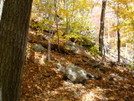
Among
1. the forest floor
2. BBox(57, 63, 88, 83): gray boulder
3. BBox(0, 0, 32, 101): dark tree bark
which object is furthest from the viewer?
BBox(57, 63, 88, 83): gray boulder

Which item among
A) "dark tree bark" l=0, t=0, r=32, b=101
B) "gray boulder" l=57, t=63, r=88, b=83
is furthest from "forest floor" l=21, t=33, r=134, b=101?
"dark tree bark" l=0, t=0, r=32, b=101

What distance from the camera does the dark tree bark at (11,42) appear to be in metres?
1.87

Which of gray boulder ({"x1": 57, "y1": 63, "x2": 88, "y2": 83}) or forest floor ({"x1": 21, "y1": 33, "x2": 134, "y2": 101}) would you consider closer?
forest floor ({"x1": 21, "y1": 33, "x2": 134, "y2": 101})

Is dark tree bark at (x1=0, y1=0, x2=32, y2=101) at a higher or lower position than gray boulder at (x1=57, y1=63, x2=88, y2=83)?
higher

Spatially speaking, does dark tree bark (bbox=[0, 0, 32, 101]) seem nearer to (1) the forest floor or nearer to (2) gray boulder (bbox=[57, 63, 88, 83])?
(1) the forest floor

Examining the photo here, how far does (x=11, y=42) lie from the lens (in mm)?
1877

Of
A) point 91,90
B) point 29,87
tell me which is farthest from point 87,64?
point 29,87

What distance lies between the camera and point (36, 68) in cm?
686

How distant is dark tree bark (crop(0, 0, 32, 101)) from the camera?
187 centimetres

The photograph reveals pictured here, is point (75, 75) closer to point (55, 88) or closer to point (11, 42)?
point (55, 88)

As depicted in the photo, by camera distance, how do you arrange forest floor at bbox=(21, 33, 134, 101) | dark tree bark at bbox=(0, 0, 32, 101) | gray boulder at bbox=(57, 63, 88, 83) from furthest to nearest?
1. gray boulder at bbox=(57, 63, 88, 83)
2. forest floor at bbox=(21, 33, 134, 101)
3. dark tree bark at bbox=(0, 0, 32, 101)

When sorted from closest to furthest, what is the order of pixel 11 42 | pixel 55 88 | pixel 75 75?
pixel 11 42 → pixel 55 88 → pixel 75 75

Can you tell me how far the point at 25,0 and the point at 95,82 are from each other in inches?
239

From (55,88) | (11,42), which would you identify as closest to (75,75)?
(55,88)
